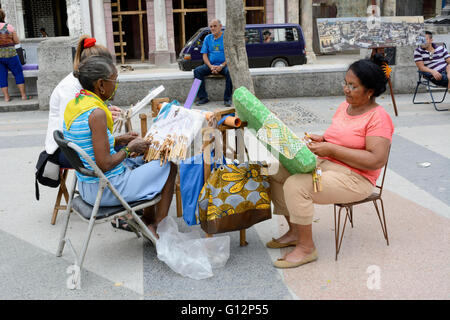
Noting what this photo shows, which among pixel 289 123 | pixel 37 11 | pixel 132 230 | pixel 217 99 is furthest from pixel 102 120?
pixel 37 11

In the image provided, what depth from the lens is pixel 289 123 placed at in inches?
330

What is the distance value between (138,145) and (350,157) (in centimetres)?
143

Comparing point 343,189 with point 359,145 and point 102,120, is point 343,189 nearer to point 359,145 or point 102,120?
point 359,145

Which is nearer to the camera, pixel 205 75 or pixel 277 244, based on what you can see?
pixel 277 244

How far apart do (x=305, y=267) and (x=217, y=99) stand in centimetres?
689

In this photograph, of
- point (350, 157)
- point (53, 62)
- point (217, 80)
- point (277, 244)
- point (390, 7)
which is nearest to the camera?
point (350, 157)

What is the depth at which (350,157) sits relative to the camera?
3.60 metres

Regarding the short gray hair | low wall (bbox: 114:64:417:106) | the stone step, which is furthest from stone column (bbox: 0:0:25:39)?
the short gray hair

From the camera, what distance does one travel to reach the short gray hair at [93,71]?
3.59 m

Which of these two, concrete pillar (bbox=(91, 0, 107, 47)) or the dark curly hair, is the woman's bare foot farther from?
concrete pillar (bbox=(91, 0, 107, 47))

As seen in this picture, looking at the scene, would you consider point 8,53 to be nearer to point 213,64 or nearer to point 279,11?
point 213,64

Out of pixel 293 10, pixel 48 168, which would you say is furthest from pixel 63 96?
pixel 293 10

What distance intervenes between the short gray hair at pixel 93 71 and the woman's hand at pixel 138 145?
0.46 m

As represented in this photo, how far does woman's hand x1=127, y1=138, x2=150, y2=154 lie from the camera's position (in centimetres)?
376
